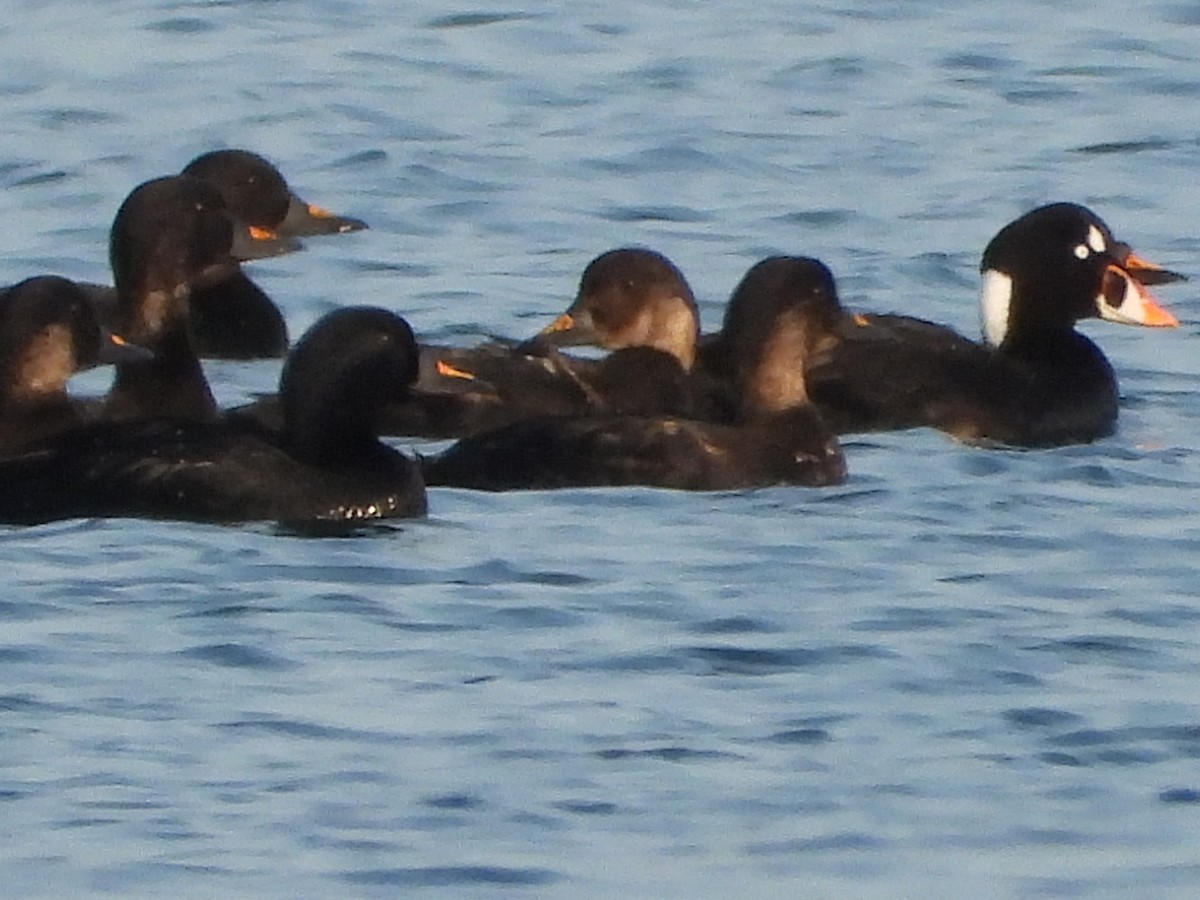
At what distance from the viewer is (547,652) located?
28.8ft

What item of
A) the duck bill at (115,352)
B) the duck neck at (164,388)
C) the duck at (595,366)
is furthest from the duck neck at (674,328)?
the duck bill at (115,352)

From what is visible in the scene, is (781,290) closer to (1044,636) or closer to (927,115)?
(1044,636)

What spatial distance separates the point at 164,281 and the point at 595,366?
1.36 metres

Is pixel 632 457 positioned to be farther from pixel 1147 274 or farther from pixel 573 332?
pixel 1147 274

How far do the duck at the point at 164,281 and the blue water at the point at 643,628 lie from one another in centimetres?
44

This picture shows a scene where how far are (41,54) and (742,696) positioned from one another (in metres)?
9.98

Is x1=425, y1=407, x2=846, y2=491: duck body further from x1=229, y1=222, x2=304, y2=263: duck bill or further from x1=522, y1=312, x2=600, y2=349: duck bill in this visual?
x1=229, y1=222, x2=304, y2=263: duck bill

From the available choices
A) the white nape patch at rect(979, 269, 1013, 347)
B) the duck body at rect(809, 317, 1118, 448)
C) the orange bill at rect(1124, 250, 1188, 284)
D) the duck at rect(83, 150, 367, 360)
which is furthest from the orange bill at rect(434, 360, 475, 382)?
the orange bill at rect(1124, 250, 1188, 284)

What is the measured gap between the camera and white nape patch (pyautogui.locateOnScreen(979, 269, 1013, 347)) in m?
12.7

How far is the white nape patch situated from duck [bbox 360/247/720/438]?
3.74 feet

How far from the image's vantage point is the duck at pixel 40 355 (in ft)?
35.1

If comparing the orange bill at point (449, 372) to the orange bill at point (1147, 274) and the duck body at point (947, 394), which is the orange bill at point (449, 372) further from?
the orange bill at point (1147, 274)

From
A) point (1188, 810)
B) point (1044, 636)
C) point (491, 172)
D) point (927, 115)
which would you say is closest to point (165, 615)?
point (1044, 636)

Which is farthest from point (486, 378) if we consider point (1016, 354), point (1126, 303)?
point (1126, 303)
